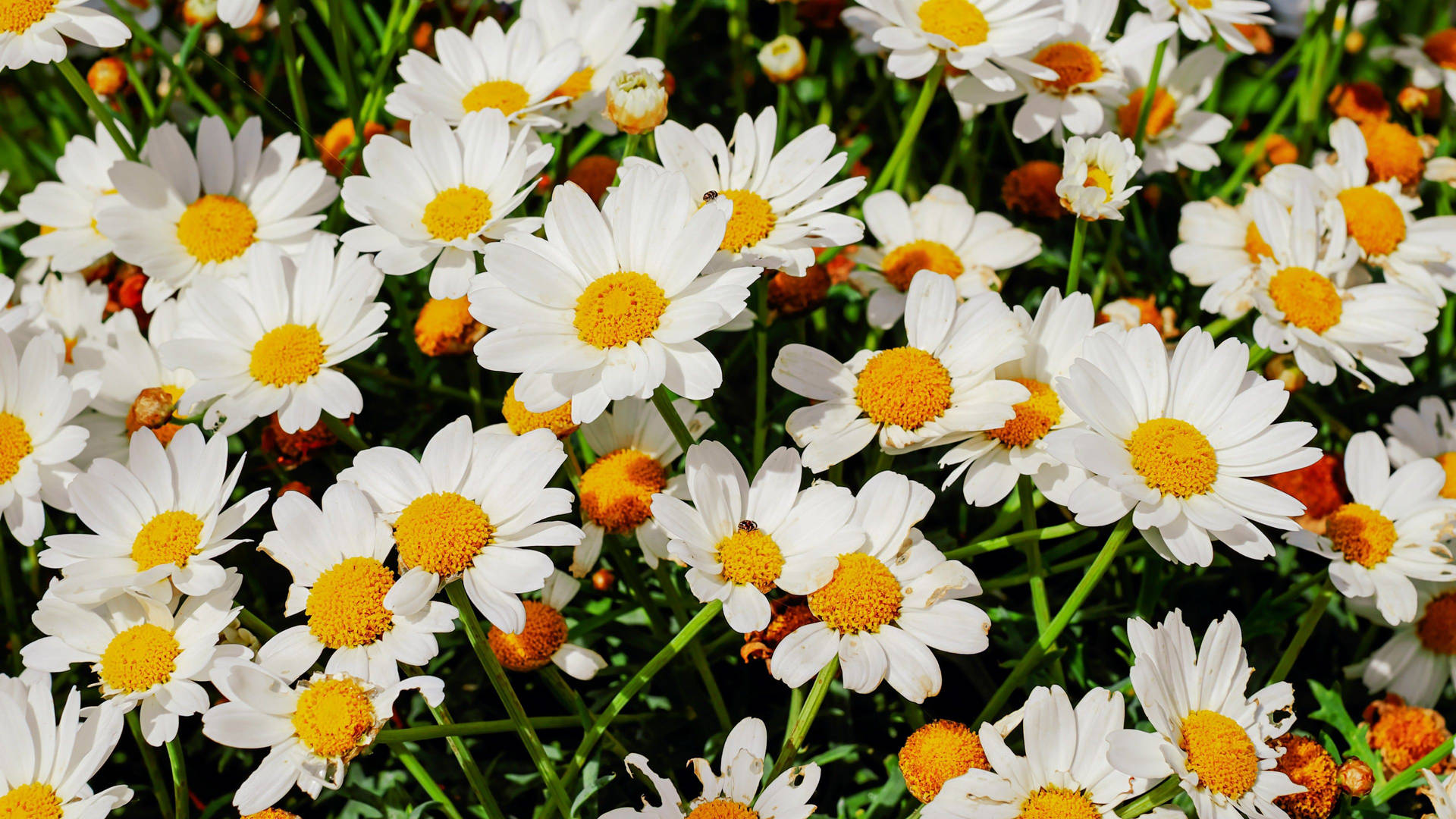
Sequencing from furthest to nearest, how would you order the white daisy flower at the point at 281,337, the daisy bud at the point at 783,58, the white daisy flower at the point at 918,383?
the daisy bud at the point at 783,58, the white daisy flower at the point at 281,337, the white daisy flower at the point at 918,383

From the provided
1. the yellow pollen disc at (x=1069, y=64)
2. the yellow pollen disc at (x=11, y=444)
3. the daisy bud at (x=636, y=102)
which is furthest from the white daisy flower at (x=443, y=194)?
the yellow pollen disc at (x=1069, y=64)

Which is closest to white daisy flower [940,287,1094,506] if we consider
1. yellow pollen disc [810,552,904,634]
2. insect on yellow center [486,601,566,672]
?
yellow pollen disc [810,552,904,634]

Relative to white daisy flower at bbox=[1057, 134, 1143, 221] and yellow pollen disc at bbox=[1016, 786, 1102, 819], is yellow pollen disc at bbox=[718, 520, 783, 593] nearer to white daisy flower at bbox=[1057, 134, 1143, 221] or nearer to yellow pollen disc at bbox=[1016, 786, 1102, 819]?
yellow pollen disc at bbox=[1016, 786, 1102, 819]

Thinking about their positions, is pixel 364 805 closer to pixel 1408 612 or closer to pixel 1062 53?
pixel 1408 612

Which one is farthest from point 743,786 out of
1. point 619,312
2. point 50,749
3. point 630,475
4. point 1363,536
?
point 1363,536

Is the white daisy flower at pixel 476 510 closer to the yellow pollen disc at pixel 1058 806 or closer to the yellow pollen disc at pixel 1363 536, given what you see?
the yellow pollen disc at pixel 1058 806

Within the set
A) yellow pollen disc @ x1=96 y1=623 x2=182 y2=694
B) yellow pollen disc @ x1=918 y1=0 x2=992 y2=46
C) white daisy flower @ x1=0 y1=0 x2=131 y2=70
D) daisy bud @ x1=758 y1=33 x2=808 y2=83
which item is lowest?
yellow pollen disc @ x1=96 y1=623 x2=182 y2=694

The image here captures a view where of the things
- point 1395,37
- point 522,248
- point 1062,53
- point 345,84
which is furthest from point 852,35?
point 1395,37
